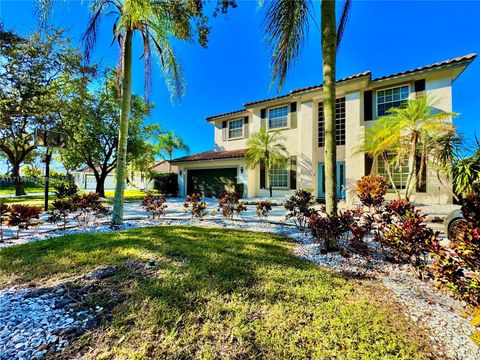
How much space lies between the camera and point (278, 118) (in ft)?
53.0

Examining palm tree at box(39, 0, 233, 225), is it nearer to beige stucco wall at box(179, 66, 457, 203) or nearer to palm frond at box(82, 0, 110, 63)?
palm frond at box(82, 0, 110, 63)

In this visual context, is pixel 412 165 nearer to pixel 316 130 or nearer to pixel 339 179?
pixel 339 179

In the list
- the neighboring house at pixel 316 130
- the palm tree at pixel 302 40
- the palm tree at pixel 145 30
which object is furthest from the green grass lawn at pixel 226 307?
the neighboring house at pixel 316 130

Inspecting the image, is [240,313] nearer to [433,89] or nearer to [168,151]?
[433,89]

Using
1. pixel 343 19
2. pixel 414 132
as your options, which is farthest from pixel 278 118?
pixel 343 19

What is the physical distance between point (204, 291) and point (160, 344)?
0.87 meters

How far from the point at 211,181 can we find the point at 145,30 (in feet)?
41.3

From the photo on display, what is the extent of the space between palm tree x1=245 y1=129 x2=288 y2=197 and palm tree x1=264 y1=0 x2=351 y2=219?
8.54 meters

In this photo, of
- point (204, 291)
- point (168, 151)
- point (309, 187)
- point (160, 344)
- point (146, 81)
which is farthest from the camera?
point (168, 151)

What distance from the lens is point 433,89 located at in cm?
1118

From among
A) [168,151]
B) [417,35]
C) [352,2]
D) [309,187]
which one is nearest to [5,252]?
[352,2]

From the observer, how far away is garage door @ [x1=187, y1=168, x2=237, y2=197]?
17.3 meters

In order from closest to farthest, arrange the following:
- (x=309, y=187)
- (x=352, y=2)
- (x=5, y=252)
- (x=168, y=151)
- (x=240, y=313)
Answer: (x=240, y=313) < (x=5, y=252) < (x=352, y=2) < (x=309, y=187) < (x=168, y=151)

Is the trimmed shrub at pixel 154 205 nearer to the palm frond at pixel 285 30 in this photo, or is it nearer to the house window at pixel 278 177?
the palm frond at pixel 285 30
